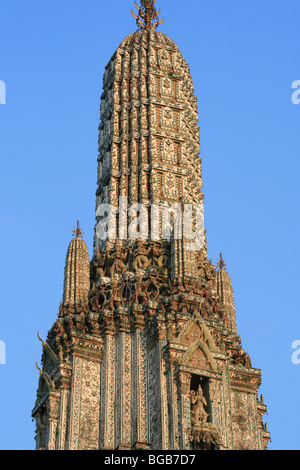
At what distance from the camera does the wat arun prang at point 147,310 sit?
5575 cm

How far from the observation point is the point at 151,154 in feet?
222

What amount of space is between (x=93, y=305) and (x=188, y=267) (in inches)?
213

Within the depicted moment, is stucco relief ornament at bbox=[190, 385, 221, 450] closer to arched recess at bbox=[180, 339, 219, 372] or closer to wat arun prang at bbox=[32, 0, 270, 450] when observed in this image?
wat arun prang at bbox=[32, 0, 270, 450]

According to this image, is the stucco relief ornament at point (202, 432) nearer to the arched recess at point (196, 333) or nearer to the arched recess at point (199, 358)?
the arched recess at point (199, 358)

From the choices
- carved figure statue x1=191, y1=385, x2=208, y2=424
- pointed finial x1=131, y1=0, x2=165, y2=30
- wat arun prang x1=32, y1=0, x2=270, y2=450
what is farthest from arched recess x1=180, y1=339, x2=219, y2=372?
pointed finial x1=131, y1=0, x2=165, y2=30

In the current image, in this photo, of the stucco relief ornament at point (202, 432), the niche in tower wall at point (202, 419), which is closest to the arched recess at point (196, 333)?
the niche in tower wall at point (202, 419)

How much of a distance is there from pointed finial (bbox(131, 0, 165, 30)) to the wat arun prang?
3503mm

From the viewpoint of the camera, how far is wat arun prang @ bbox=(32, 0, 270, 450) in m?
55.8

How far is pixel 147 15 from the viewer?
77438 millimetres

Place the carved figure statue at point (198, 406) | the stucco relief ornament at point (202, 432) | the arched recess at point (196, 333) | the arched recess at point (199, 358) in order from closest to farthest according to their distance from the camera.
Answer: the stucco relief ornament at point (202, 432) → the carved figure statue at point (198, 406) → the arched recess at point (199, 358) → the arched recess at point (196, 333)

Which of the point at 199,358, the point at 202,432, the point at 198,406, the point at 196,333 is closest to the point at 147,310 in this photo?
the point at 196,333

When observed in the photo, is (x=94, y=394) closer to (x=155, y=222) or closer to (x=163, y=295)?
(x=163, y=295)

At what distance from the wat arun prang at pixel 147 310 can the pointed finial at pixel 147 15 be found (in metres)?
3.50
